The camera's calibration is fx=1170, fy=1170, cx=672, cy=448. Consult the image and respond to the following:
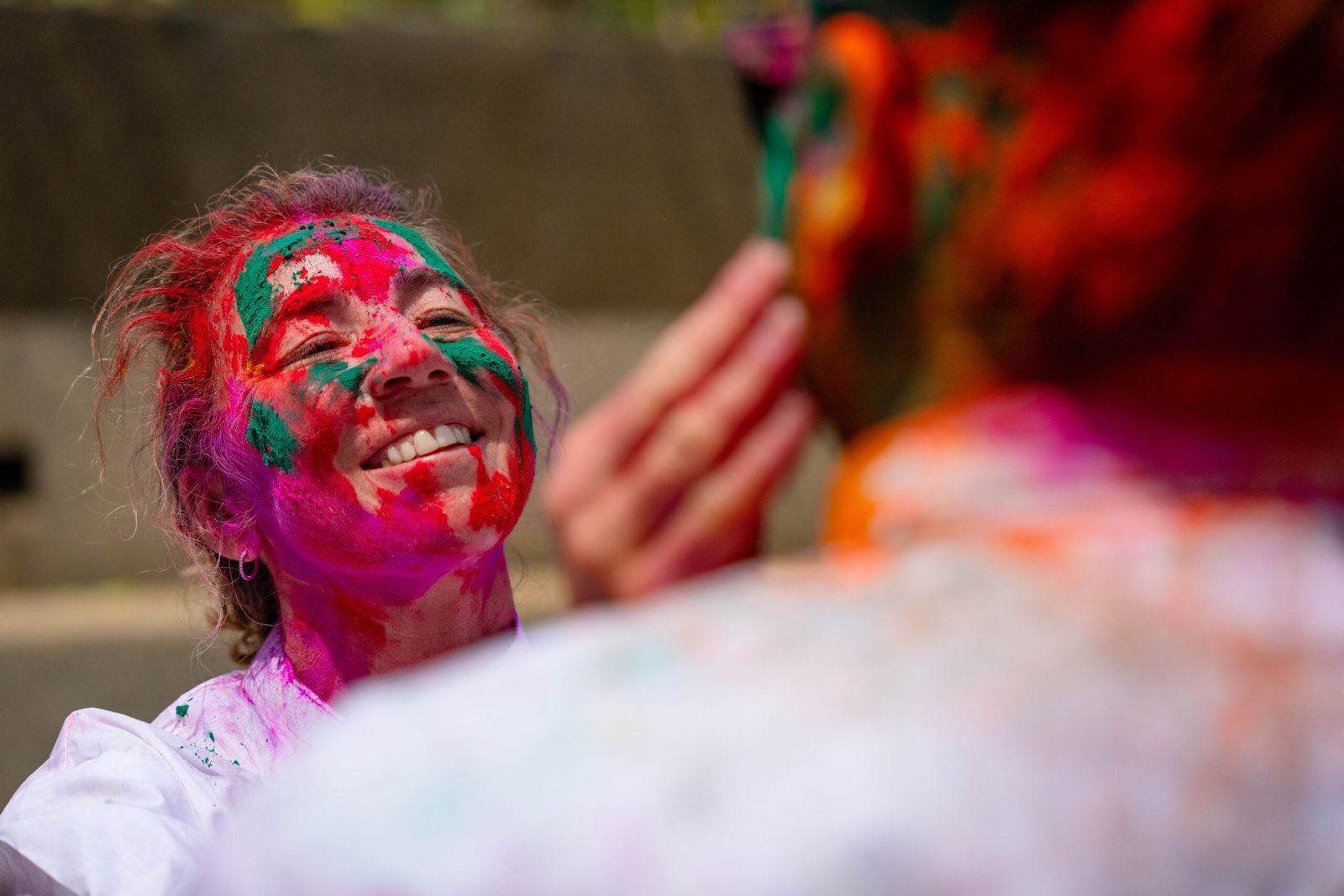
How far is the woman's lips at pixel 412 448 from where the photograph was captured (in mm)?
1237

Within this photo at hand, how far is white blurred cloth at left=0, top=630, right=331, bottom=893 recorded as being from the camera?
3.42 ft

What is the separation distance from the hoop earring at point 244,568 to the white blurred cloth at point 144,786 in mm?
120

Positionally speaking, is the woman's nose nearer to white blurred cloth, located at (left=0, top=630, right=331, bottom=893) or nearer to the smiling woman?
the smiling woman

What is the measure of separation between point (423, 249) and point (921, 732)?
938 mm

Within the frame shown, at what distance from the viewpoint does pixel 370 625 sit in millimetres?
1290

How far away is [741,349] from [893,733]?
281 mm

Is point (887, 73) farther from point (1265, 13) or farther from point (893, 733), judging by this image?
point (893, 733)

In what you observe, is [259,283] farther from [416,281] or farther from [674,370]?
[674,370]

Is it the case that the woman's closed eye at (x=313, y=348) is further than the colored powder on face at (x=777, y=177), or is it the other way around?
the woman's closed eye at (x=313, y=348)

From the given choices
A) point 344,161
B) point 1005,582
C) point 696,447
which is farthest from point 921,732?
point 344,161

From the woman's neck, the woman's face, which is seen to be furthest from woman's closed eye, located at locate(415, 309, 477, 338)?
the woman's neck

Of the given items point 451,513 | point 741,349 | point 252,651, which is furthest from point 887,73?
point 252,651

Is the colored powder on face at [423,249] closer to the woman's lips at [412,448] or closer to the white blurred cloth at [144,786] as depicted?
the woman's lips at [412,448]

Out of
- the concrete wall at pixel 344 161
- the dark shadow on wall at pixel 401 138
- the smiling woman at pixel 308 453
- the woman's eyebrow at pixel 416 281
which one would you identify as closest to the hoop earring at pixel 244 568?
the smiling woman at pixel 308 453
